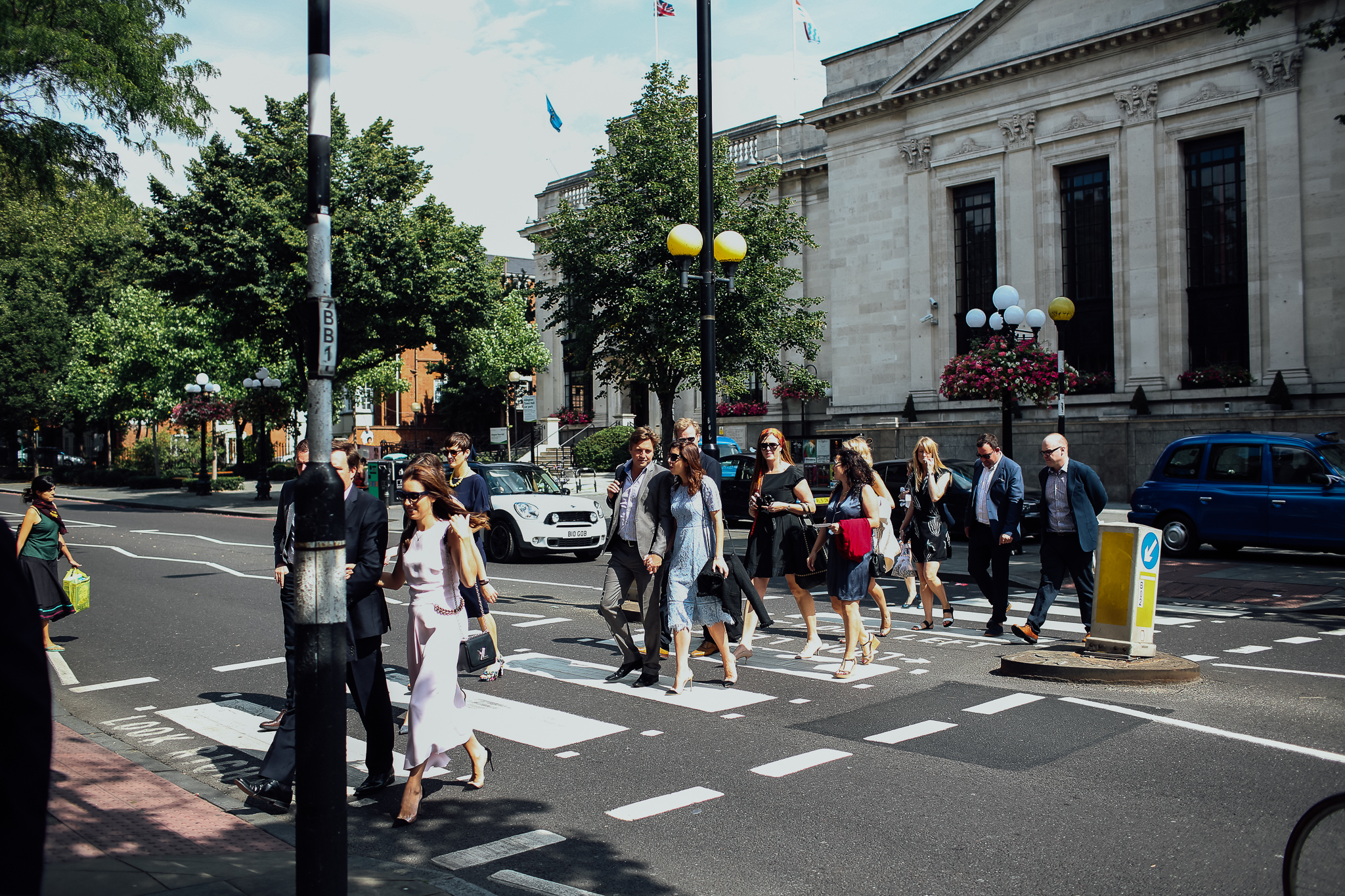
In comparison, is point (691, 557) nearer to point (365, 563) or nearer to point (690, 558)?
point (690, 558)

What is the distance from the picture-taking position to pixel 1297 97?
2625 cm

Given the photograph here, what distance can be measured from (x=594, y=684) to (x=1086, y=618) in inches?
173

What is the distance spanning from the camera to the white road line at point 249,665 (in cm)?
916

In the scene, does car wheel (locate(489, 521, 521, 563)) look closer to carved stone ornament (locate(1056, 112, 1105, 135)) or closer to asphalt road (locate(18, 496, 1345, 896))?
asphalt road (locate(18, 496, 1345, 896))

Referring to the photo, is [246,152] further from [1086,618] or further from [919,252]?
[1086,618]

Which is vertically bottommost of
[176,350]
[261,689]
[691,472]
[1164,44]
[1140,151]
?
[261,689]

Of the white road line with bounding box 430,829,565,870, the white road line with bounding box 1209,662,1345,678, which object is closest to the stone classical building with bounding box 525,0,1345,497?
the white road line with bounding box 1209,662,1345,678

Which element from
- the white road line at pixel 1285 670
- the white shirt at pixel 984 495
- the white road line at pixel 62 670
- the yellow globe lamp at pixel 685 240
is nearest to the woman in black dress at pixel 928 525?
the white shirt at pixel 984 495

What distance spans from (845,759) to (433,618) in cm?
245

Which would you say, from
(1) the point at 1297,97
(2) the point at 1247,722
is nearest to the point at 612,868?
(2) the point at 1247,722

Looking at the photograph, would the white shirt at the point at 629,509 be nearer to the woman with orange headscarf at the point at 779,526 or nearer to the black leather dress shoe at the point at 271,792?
the woman with orange headscarf at the point at 779,526

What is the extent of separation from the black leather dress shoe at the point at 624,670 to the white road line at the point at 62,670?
4.52 meters

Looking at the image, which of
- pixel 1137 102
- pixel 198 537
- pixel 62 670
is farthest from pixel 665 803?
pixel 1137 102

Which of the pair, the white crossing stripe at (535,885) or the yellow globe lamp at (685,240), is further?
the yellow globe lamp at (685,240)
